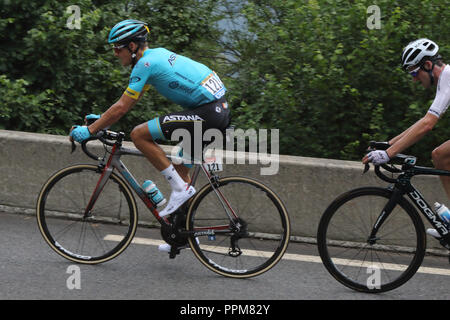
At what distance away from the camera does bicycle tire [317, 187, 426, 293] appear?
523 centimetres

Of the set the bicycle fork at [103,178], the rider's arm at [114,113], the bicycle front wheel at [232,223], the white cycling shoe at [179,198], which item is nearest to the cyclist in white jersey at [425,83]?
the bicycle front wheel at [232,223]

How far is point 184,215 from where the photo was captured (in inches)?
219

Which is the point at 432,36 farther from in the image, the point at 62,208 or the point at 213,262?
the point at 62,208

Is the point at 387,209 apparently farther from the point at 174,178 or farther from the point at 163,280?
the point at 163,280

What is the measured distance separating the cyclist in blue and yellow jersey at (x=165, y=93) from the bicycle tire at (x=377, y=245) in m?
1.11

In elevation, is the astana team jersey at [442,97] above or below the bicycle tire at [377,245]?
above

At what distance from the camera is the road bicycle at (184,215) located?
5.50 metres

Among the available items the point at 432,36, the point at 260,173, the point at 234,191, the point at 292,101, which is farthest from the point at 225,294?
the point at 432,36

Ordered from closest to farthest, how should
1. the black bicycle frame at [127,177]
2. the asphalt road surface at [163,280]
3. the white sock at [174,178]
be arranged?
the asphalt road surface at [163,280], the white sock at [174,178], the black bicycle frame at [127,177]

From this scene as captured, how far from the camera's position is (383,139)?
7.14 metres

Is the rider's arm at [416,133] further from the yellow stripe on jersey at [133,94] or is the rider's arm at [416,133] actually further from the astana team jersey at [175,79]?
the yellow stripe on jersey at [133,94]

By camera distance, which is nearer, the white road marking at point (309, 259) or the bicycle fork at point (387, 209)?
the bicycle fork at point (387, 209)

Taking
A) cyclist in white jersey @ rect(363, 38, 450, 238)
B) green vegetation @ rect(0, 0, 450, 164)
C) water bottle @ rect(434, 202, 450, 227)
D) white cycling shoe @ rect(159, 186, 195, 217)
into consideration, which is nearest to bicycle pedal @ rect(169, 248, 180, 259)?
white cycling shoe @ rect(159, 186, 195, 217)
